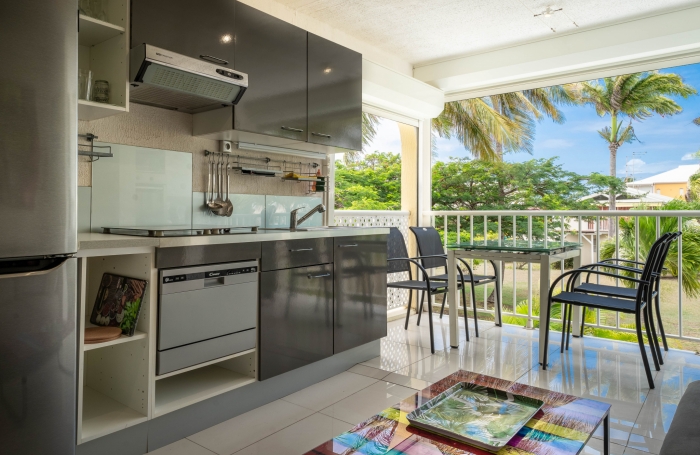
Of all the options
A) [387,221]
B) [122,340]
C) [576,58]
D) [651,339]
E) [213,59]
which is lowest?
[651,339]

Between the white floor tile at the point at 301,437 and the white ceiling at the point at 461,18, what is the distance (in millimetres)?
2803

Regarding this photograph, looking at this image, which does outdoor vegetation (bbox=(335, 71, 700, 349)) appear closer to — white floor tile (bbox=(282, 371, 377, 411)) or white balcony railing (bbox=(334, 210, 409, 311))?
white balcony railing (bbox=(334, 210, 409, 311))

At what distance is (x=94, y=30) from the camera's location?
2.12 meters

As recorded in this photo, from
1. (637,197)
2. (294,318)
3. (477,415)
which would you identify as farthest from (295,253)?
(637,197)

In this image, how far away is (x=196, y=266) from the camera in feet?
6.92

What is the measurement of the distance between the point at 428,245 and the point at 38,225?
3.32 metres

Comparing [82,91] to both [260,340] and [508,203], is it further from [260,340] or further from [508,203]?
[508,203]

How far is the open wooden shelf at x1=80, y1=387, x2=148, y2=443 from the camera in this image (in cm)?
180

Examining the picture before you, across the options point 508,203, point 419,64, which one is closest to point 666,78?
point 508,203

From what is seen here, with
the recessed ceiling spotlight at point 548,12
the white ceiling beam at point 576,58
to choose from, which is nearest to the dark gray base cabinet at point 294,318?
the recessed ceiling spotlight at point 548,12

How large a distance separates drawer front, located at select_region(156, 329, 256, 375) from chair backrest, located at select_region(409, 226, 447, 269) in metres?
2.13

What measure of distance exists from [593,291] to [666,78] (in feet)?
16.2

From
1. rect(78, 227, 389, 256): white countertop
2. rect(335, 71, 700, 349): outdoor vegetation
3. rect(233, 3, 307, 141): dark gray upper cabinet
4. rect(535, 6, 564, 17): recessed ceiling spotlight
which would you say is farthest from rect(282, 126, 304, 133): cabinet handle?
rect(335, 71, 700, 349): outdoor vegetation

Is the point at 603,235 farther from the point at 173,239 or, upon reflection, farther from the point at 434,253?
the point at 173,239
